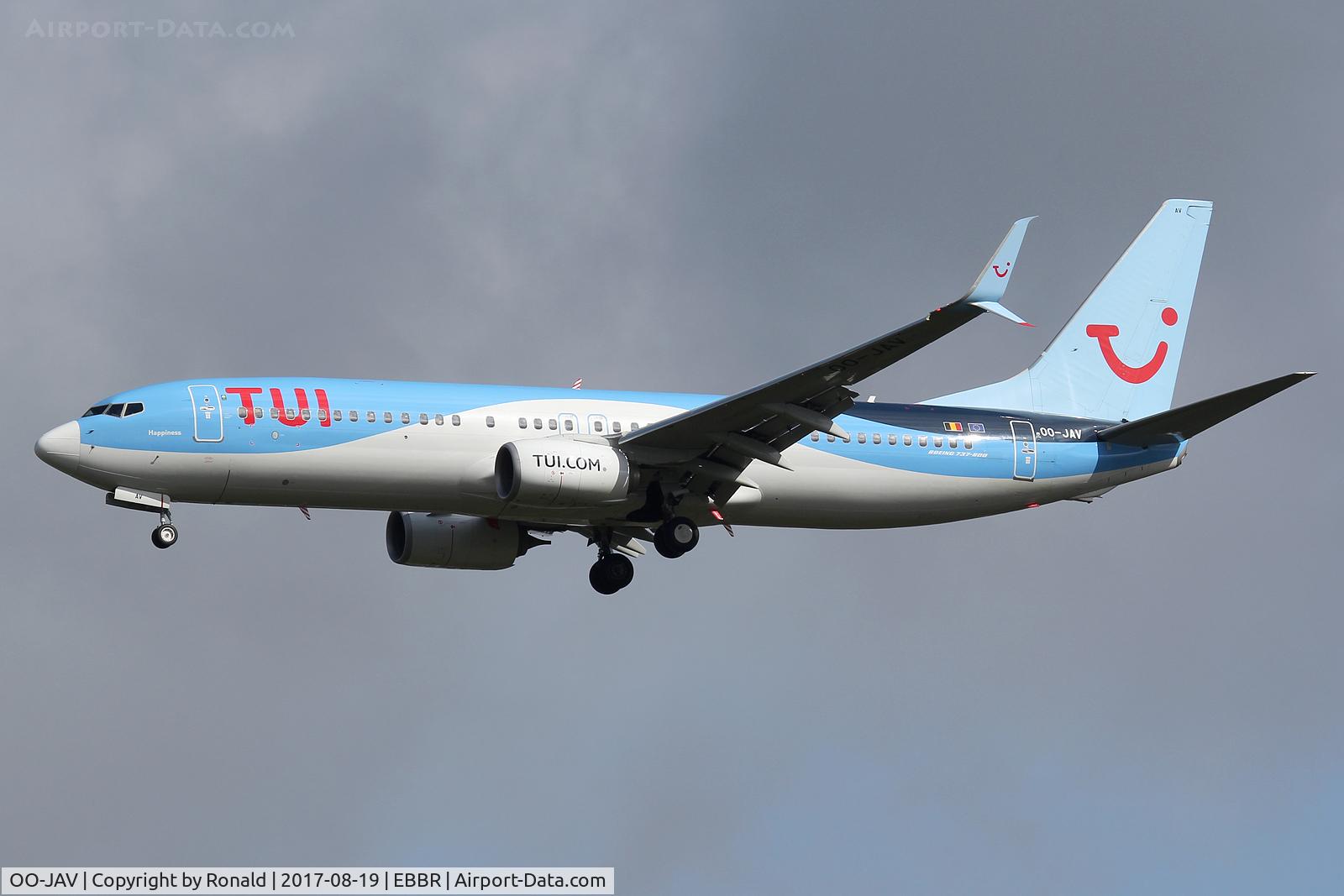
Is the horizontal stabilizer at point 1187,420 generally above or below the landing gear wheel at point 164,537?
above

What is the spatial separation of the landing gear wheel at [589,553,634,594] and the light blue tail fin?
9332 mm

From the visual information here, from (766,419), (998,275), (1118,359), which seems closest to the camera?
(998,275)

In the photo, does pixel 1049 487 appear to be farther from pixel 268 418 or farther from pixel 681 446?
pixel 268 418

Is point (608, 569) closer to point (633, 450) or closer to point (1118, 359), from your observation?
point (633, 450)

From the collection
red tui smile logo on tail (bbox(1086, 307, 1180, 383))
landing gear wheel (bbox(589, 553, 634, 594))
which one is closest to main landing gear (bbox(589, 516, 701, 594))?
landing gear wheel (bbox(589, 553, 634, 594))

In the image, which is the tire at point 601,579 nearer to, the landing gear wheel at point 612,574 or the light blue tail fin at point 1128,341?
the landing gear wheel at point 612,574

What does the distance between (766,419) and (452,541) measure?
9.73 meters

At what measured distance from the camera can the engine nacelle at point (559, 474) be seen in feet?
139

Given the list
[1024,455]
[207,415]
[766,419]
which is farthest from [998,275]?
[207,415]

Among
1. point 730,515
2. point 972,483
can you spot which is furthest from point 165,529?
point 972,483

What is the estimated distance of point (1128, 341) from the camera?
5403 centimetres

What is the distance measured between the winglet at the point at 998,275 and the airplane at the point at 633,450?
40 mm

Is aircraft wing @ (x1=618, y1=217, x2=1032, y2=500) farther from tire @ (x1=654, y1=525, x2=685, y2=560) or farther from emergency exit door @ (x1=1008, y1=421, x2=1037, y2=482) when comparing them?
emergency exit door @ (x1=1008, y1=421, x2=1037, y2=482)

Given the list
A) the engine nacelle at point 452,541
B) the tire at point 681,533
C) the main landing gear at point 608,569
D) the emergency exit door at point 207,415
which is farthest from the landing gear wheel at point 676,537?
the emergency exit door at point 207,415
